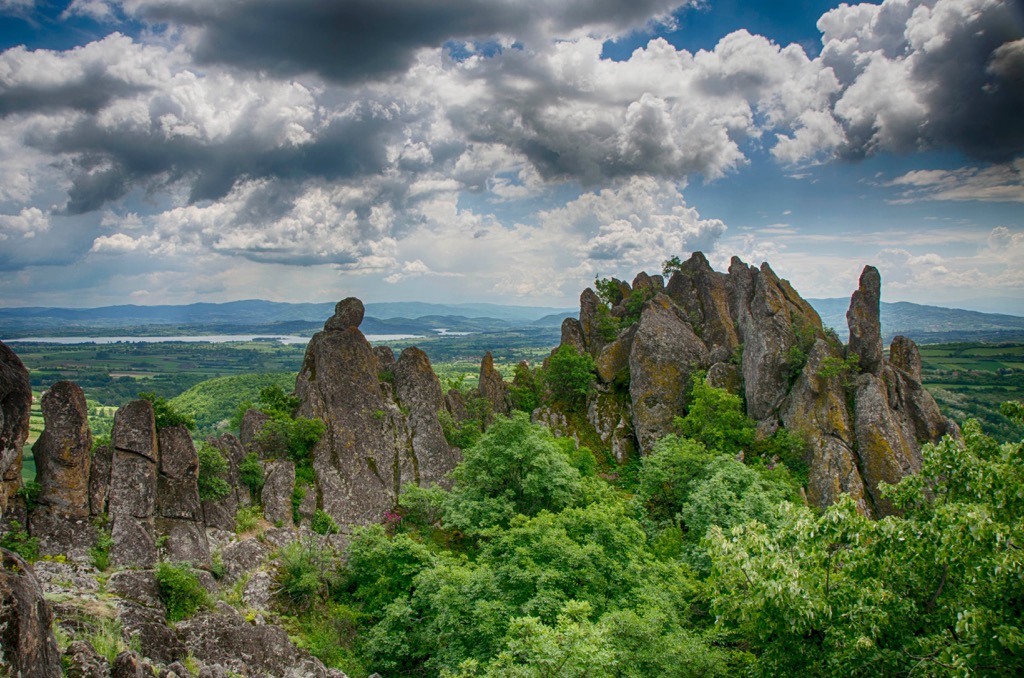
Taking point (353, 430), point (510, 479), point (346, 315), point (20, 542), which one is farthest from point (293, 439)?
point (20, 542)

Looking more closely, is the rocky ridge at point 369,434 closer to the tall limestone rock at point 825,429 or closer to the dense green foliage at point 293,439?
the tall limestone rock at point 825,429

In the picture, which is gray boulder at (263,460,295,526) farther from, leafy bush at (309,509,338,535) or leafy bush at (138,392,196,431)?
leafy bush at (138,392,196,431)

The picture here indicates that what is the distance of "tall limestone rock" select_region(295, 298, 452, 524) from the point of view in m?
41.3

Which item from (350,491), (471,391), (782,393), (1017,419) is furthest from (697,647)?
(471,391)

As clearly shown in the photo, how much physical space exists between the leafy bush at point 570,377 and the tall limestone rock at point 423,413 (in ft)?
44.4

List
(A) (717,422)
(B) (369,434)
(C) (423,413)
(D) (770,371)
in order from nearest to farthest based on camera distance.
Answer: (B) (369,434) < (A) (717,422) < (C) (423,413) < (D) (770,371)

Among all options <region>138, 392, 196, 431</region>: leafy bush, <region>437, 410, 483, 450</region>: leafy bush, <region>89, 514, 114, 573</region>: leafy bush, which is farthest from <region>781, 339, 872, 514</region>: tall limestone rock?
<region>89, 514, 114, 573</region>: leafy bush

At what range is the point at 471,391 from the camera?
60812 millimetres

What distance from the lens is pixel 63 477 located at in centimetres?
2691

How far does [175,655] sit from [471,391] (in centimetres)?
4375

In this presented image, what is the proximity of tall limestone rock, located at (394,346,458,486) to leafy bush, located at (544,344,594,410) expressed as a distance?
13.5m

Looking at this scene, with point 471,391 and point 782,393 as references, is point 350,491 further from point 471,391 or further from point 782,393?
point 782,393

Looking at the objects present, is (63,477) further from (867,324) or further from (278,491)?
(867,324)

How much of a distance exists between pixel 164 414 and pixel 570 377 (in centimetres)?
3739
